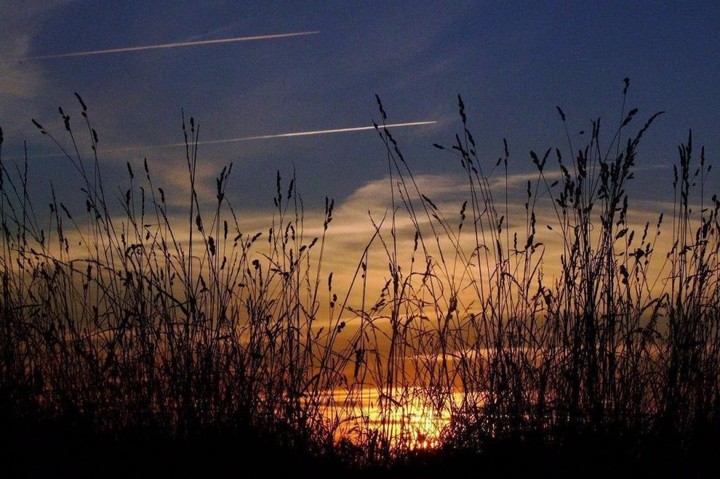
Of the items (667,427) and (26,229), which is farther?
(26,229)

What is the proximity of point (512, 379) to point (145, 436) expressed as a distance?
4.72ft

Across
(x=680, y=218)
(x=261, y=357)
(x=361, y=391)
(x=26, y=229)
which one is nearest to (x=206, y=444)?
(x=261, y=357)

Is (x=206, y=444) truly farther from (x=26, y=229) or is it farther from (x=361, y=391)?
(x=26, y=229)

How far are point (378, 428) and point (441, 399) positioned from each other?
348mm

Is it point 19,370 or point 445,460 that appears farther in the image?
point 19,370

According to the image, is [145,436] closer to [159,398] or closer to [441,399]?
[159,398]

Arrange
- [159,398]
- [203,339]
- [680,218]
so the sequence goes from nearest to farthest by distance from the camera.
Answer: [159,398]
[203,339]
[680,218]

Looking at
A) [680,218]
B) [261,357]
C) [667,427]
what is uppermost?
[680,218]

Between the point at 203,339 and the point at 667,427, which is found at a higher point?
the point at 203,339

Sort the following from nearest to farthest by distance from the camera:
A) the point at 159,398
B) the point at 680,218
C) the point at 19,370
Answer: the point at 159,398, the point at 19,370, the point at 680,218

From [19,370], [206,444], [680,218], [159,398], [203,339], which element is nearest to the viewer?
[206,444]

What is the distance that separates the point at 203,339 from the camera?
3.28 meters

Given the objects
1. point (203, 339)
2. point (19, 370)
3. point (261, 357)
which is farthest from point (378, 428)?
point (19, 370)

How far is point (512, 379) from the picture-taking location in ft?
10.7
